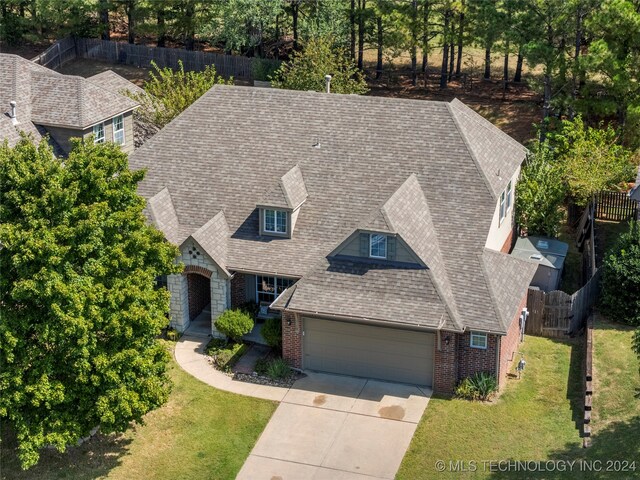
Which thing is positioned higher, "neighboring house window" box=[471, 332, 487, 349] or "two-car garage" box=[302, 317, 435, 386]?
"neighboring house window" box=[471, 332, 487, 349]

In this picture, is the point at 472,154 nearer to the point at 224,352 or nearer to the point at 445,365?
the point at 445,365

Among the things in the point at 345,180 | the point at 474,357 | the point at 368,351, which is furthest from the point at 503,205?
the point at 368,351

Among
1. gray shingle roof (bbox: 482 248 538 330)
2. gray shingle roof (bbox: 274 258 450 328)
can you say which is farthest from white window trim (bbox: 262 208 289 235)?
gray shingle roof (bbox: 482 248 538 330)

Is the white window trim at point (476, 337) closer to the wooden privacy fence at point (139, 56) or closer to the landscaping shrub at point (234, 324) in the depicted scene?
the landscaping shrub at point (234, 324)

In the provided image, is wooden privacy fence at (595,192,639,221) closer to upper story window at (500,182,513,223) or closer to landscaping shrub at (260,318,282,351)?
upper story window at (500,182,513,223)

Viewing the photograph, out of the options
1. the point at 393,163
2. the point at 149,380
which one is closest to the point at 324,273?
the point at 393,163

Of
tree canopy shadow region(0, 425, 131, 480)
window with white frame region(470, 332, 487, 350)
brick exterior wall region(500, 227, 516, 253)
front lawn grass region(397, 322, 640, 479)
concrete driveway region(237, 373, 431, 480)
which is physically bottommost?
tree canopy shadow region(0, 425, 131, 480)

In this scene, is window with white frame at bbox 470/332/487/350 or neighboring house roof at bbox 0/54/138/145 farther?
neighboring house roof at bbox 0/54/138/145
